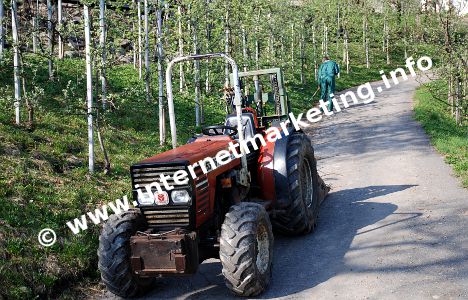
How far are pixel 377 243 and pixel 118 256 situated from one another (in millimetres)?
3668

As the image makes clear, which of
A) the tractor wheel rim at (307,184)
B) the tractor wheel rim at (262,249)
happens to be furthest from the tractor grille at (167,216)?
the tractor wheel rim at (307,184)

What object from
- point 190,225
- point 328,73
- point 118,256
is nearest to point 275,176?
point 190,225

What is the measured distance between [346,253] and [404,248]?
0.80 meters

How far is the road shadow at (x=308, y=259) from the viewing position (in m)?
5.95

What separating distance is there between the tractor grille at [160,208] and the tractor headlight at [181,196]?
0.05 meters

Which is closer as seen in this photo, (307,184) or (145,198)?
(145,198)

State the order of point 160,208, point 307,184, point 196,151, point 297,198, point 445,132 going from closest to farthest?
point 160,208, point 196,151, point 297,198, point 307,184, point 445,132

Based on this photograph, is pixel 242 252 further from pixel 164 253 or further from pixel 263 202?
pixel 263 202

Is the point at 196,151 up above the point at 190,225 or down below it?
above

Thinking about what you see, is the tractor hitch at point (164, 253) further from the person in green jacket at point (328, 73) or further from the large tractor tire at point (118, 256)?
the person in green jacket at point (328, 73)

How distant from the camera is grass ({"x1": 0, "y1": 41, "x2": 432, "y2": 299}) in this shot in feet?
20.7

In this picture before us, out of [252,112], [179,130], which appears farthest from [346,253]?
[179,130]

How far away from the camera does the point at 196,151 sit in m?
6.18

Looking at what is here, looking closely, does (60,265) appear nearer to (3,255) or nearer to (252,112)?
(3,255)
